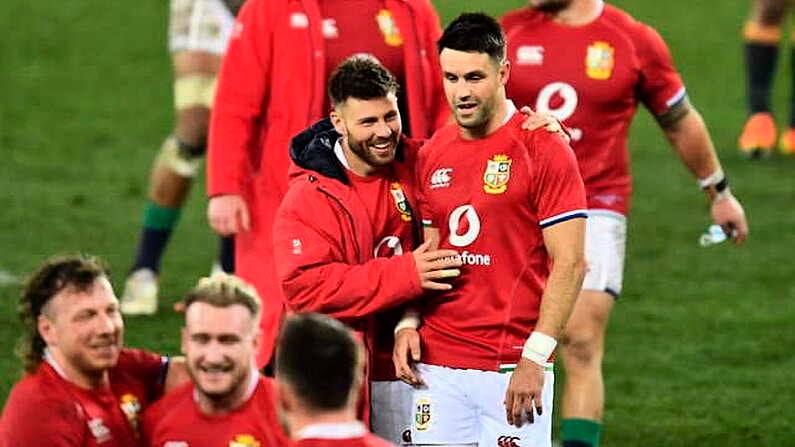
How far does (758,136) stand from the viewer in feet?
49.6

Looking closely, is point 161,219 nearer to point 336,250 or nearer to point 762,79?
point 336,250

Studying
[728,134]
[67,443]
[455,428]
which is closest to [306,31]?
[455,428]

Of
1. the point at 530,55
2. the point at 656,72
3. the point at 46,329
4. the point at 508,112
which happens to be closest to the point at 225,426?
the point at 46,329

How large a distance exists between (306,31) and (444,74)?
1.32 meters

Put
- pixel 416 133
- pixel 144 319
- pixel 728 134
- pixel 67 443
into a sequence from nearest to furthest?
1. pixel 67 443
2. pixel 416 133
3. pixel 144 319
4. pixel 728 134

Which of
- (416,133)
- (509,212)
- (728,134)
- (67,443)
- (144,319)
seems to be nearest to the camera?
(67,443)

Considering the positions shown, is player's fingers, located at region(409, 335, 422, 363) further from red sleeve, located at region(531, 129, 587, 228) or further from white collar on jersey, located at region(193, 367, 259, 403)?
white collar on jersey, located at region(193, 367, 259, 403)

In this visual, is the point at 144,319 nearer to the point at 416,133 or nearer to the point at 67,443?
the point at 416,133

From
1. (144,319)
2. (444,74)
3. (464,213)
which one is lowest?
(144,319)

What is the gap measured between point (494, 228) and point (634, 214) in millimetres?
7081

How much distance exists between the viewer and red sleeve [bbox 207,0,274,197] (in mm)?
7887

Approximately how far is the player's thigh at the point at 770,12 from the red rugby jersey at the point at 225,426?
994cm

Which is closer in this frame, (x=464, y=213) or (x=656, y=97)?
(x=464, y=213)

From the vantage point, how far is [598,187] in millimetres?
8305
